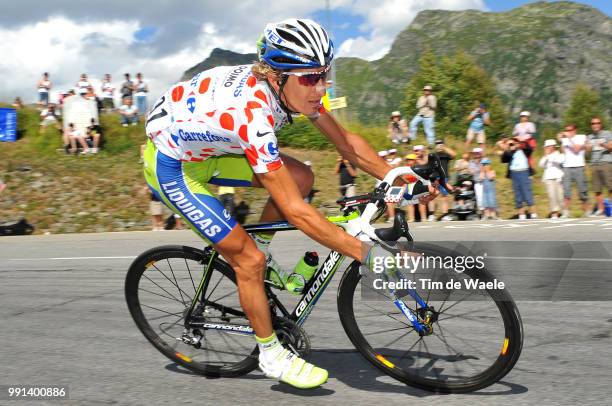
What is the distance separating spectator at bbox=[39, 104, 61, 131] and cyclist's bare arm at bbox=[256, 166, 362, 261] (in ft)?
62.8

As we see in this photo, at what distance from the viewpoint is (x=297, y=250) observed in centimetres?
964

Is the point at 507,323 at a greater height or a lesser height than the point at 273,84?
lesser

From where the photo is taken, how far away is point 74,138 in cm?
2030

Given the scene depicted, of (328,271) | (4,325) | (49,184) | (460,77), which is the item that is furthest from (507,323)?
(460,77)

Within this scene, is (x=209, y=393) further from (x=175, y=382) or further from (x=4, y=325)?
(x=4, y=325)

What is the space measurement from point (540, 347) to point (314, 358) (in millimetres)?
1385

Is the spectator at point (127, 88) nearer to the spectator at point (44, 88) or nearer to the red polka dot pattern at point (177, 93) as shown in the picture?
the spectator at point (44, 88)

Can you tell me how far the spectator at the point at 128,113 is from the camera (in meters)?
20.8

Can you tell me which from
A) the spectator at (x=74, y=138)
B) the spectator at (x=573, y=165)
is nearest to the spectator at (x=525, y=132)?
the spectator at (x=573, y=165)

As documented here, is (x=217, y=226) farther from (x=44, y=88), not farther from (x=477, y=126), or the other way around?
(x=44, y=88)

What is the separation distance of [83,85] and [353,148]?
16729 mm

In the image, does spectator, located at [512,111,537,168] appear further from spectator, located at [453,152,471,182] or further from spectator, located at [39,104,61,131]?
spectator, located at [39,104,61,131]

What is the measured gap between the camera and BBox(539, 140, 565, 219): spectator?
43.9 ft

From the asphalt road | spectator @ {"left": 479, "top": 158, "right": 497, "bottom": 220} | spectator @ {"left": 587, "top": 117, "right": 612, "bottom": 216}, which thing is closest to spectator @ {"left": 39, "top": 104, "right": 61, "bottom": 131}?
spectator @ {"left": 479, "top": 158, "right": 497, "bottom": 220}
